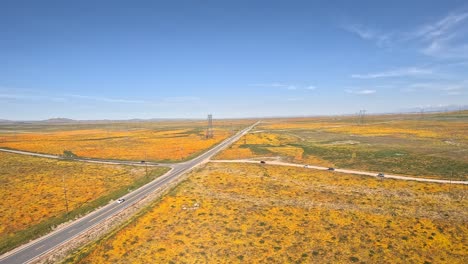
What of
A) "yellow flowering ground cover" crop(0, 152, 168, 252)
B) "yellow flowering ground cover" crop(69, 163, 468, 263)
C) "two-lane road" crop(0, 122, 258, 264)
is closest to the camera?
"yellow flowering ground cover" crop(69, 163, 468, 263)

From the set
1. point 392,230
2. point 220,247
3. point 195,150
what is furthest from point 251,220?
point 195,150

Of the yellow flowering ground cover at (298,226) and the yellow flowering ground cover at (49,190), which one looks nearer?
the yellow flowering ground cover at (298,226)

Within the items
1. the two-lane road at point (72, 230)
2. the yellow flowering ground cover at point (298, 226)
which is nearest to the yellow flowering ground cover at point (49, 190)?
the two-lane road at point (72, 230)

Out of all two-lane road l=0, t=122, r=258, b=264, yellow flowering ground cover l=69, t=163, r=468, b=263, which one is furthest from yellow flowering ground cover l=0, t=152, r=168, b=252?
yellow flowering ground cover l=69, t=163, r=468, b=263

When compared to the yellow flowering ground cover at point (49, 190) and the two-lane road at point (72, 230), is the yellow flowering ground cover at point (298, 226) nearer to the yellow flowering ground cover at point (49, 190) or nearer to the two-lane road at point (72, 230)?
the two-lane road at point (72, 230)

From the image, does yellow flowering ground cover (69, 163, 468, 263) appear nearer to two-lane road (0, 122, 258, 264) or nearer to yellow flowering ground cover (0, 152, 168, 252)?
two-lane road (0, 122, 258, 264)

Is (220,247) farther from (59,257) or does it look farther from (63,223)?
(63,223)

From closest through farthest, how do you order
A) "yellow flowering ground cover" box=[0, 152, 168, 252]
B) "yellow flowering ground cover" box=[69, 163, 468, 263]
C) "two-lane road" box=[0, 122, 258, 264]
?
"yellow flowering ground cover" box=[69, 163, 468, 263], "two-lane road" box=[0, 122, 258, 264], "yellow flowering ground cover" box=[0, 152, 168, 252]
